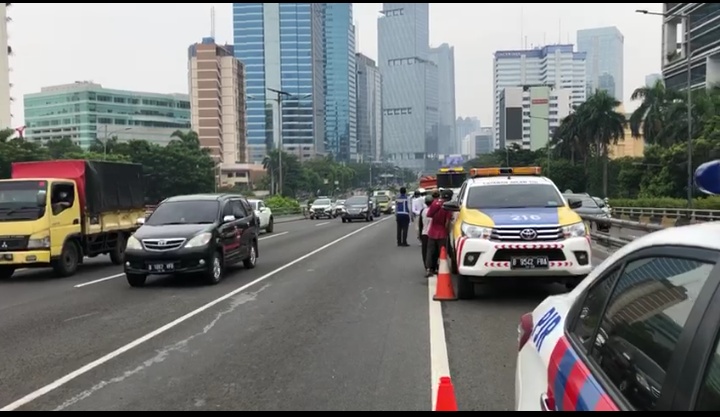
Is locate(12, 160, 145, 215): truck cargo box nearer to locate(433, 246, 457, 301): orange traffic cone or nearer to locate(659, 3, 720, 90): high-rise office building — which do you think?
locate(433, 246, 457, 301): orange traffic cone

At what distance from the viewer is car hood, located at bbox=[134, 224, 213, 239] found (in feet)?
38.2

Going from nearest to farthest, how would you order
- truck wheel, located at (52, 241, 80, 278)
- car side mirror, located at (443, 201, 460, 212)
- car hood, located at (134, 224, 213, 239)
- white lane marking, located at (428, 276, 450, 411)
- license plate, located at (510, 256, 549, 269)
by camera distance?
1. white lane marking, located at (428, 276, 450, 411)
2. license plate, located at (510, 256, 549, 269)
3. car side mirror, located at (443, 201, 460, 212)
4. car hood, located at (134, 224, 213, 239)
5. truck wheel, located at (52, 241, 80, 278)

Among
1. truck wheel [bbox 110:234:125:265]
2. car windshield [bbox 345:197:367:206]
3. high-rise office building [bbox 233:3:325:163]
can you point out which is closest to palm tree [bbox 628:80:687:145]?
car windshield [bbox 345:197:367:206]

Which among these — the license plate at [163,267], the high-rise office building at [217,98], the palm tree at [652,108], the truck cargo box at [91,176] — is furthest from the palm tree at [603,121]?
the high-rise office building at [217,98]

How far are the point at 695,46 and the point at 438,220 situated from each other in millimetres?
85492

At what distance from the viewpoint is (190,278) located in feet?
42.6

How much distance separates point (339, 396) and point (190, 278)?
8.39 m

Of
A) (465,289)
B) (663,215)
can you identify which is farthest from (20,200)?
(663,215)

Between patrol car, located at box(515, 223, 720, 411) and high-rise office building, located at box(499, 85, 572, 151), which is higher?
high-rise office building, located at box(499, 85, 572, 151)

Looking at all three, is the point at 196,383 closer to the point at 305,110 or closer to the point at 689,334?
the point at 689,334

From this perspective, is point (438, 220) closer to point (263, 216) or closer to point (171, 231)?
point (171, 231)

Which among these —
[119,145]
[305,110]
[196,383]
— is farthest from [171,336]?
[305,110]

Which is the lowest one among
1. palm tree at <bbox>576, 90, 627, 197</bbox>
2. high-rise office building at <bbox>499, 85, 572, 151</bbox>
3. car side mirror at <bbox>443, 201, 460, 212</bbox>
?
car side mirror at <bbox>443, 201, 460, 212</bbox>

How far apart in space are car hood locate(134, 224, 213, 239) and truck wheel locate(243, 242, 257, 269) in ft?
7.86
